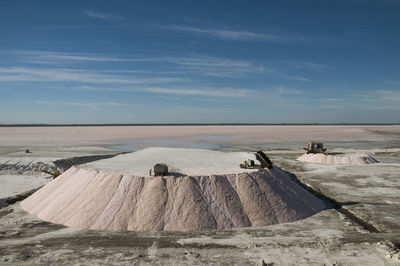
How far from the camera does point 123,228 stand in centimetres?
1562

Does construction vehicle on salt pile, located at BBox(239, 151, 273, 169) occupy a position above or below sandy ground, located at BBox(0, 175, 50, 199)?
above

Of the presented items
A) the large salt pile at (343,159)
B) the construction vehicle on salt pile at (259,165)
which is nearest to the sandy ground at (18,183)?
the construction vehicle on salt pile at (259,165)

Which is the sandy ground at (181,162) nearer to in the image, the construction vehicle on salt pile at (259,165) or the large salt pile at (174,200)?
the large salt pile at (174,200)

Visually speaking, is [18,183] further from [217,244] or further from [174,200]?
[217,244]

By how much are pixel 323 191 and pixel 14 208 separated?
925 inches

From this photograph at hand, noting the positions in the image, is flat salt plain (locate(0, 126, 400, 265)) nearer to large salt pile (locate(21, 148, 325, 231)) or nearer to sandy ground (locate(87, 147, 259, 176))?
large salt pile (locate(21, 148, 325, 231))

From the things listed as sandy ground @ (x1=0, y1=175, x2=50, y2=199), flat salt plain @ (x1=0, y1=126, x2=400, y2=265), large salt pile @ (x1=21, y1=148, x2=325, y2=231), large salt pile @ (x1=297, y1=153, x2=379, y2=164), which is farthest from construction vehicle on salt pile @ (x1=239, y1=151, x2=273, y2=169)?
large salt pile @ (x1=297, y1=153, x2=379, y2=164)

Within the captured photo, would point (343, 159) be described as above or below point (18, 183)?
above

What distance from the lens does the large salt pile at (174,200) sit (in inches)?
634

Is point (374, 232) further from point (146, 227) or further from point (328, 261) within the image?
point (146, 227)

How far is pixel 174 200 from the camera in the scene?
16.7 meters

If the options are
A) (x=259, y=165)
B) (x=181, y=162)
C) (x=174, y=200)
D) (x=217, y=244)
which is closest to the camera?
(x=217, y=244)

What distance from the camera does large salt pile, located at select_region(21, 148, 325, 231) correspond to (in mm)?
16094

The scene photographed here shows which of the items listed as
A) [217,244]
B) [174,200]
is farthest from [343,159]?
[217,244]
